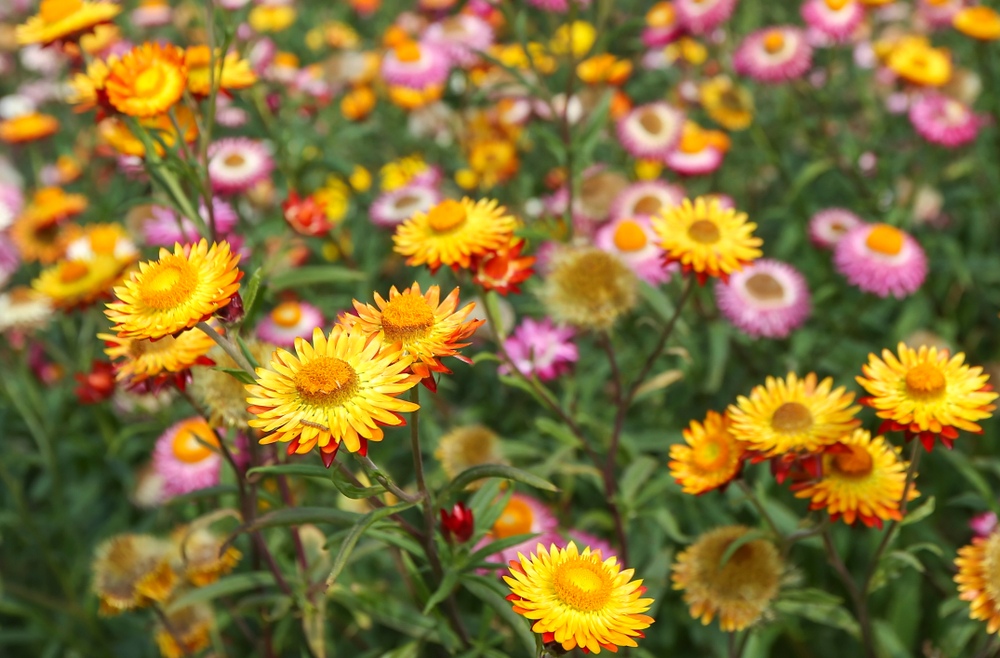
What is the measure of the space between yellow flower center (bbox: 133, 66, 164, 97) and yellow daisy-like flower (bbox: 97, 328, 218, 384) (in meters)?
0.51

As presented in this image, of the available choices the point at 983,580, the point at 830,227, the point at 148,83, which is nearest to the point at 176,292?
the point at 148,83

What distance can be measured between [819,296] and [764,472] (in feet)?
2.08

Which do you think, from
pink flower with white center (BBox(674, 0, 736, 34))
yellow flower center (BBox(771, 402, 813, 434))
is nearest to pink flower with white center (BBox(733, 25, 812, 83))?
pink flower with white center (BBox(674, 0, 736, 34))

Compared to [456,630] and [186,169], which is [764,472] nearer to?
[456,630]

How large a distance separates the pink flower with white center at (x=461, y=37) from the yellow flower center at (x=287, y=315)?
1.47m

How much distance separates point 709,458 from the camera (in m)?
1.48

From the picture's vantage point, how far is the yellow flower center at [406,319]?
120 centimetres

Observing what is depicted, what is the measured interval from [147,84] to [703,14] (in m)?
2.17

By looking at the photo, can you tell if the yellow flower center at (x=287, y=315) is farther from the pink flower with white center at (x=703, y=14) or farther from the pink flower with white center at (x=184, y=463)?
the pink flower with white center at (x=703, y=14)

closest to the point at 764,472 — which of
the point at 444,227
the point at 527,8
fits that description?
the point at 444,227

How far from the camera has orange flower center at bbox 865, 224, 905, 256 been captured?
245 centimetres

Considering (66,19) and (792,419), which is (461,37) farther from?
(792,419)

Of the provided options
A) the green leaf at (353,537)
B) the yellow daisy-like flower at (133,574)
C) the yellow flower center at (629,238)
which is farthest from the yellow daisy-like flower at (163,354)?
the yellow flower center at (629,238)

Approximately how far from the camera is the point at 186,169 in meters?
1.74
